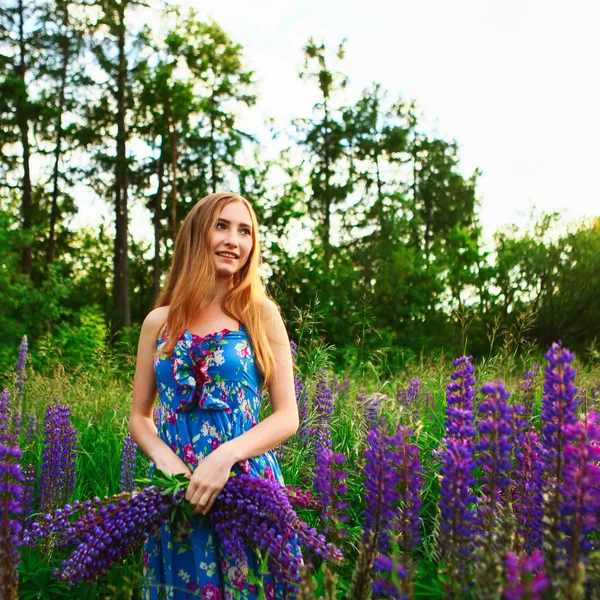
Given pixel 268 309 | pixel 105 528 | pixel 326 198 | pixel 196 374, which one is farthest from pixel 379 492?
pixel 326 198

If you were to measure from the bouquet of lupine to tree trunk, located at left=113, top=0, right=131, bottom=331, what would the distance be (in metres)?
18.5

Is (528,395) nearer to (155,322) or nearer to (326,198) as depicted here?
(155,322)

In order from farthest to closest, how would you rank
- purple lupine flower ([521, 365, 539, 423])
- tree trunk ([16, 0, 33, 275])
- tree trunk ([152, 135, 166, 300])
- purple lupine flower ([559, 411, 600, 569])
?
tree trunk ([152, 135, 166, 300]) < tree trunk ([16, 0, 33, 275]) < purple lupine flower ([521, 365, 539, 423]) < purple lupine flower ([559, 411, 600, 569])

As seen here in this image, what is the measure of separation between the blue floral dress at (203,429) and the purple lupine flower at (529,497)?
0.88 meters

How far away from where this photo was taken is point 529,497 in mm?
2277

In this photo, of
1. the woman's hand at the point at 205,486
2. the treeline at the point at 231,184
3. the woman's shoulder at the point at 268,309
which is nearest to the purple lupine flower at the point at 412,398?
the woman's shoulder at the point at 268,309

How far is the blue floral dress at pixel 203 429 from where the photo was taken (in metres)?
2.37

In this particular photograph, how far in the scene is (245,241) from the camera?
2.87m

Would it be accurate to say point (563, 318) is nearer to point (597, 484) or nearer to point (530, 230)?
point (530, 230)

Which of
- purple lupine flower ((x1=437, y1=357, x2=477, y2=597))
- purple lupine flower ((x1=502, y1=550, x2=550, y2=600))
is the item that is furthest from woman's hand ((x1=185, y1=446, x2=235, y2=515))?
purple lupine flower ((x1=502, y1=550, x2=550, y2=600))

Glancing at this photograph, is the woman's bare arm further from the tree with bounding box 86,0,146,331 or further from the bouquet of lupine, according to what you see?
the tree with bounding box 86,0,146,331

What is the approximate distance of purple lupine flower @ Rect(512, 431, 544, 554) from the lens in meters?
1.86

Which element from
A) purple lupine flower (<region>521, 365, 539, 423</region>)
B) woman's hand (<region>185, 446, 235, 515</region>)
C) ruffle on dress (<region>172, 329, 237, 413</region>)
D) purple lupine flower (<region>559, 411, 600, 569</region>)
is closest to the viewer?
purple lupine flower (<region>559, 411, 600, 569</region>)

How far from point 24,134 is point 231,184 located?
22.5 ft
